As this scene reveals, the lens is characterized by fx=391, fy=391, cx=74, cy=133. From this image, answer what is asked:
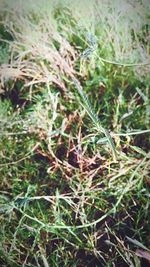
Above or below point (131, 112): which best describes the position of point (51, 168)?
below

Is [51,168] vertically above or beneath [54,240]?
above

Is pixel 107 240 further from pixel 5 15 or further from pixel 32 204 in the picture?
pixel 5 15

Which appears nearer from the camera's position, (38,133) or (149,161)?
(149,161)

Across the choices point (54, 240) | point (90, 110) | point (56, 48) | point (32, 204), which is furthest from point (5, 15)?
point (54, 240)

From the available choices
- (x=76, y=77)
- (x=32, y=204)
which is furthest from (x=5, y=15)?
(x=32, y=204)

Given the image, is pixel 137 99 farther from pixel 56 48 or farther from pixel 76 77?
pixel 56 48

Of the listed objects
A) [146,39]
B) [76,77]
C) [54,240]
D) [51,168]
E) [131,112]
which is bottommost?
[54,240]
